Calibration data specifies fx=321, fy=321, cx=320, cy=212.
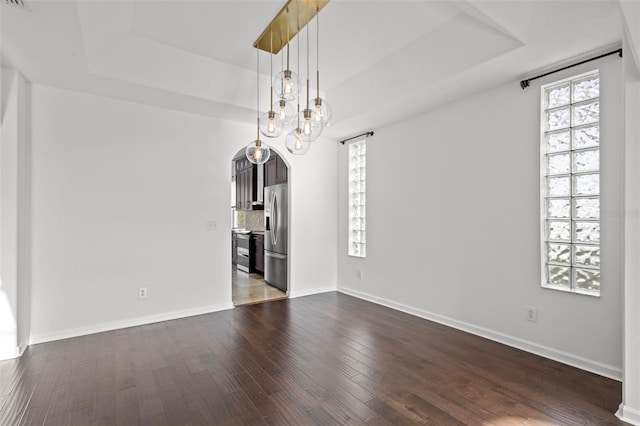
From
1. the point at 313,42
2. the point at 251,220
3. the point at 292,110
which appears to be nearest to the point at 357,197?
the point at 313,42

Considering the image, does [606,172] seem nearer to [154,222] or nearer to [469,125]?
[469,125]

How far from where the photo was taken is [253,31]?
115 inches

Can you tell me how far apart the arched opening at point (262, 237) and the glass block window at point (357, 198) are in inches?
41.2

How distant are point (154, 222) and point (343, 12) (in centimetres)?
308

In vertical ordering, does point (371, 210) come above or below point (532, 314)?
above

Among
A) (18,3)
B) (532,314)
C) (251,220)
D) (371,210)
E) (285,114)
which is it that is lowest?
(532,314)

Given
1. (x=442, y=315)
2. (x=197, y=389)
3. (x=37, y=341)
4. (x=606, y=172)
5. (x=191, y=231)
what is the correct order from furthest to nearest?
(x=191, y=231), (x=442, y=315), (x=37, y=341), (x=606, y=172), (x=197, y=389)

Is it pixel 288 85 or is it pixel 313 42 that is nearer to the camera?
pixel 288 85

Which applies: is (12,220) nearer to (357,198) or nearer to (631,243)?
(357,198)

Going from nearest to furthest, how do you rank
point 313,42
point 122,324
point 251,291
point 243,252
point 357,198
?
point 313,42, point 122,324, point 357,198, point 251,291, point 243,252

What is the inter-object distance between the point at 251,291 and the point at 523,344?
383cm

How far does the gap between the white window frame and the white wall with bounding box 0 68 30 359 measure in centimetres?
397

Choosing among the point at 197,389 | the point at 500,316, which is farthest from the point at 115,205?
the point at 500,316

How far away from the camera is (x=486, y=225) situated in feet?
11.0
